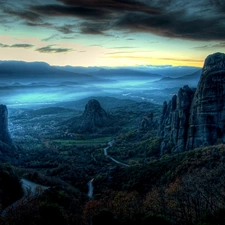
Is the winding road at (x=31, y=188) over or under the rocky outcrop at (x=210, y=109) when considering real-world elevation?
under

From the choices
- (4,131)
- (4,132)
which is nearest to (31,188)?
(4,132)

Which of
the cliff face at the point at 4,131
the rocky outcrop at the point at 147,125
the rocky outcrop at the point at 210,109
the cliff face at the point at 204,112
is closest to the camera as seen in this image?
the rocky outcrop at the point at 210,109

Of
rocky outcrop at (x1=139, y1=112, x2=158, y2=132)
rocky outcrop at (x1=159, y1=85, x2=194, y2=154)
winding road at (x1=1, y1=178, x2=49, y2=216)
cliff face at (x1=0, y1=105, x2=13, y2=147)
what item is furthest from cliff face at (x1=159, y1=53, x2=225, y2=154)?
cliff face at (x1=0, y1=105, x2=13, y2=147)

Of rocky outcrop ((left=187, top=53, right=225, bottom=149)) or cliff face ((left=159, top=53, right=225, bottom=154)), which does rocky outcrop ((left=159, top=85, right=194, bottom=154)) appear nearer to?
cliff face ((left=159, top=53, right=225, bottom=154))

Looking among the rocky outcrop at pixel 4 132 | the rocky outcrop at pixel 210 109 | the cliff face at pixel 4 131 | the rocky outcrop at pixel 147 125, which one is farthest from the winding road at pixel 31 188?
the rocky outcrop at pixel 147 125

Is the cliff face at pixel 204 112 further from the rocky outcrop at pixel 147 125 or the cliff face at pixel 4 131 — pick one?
the cliff face at pixel 4 131

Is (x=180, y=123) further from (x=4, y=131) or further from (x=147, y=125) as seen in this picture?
(x=4, y=131)

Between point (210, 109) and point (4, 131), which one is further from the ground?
point (210, 109)

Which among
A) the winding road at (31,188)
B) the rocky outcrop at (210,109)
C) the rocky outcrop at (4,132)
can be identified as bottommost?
the winding road at (31,188)

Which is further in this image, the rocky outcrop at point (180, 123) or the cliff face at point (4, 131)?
the cliff face at point (4, 131)

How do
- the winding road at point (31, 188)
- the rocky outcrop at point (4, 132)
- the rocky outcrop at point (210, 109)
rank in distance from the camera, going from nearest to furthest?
the winding road at point (31, 188)
the rocky outcrop at point (210, 109)
the rocky outcrop at point (4, 132)
